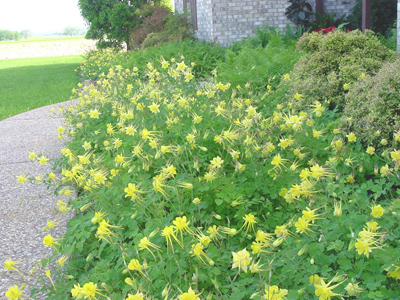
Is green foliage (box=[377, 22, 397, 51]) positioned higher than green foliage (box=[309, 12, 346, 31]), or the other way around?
green foliage (box=[309, 12, 346, 31])

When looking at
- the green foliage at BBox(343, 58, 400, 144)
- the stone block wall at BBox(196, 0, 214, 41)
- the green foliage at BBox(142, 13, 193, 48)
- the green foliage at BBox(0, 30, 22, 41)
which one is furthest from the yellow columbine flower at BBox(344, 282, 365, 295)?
the green foliage at BBox(0, 30, 22, 41)

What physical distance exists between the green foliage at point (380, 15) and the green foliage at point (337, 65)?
21.4 feet

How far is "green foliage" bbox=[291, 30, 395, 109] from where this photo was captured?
457 cm

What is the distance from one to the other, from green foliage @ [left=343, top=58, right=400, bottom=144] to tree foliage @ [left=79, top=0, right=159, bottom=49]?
14555 mm

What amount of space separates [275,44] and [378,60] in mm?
4652

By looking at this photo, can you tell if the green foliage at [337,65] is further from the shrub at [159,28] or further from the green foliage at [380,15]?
the shrub at [159,28]

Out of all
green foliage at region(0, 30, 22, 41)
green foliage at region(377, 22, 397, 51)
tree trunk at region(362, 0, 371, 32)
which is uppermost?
green foliage at region(0, 30, 22, 41)

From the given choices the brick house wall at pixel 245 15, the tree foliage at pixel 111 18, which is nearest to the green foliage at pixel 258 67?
the brick house wall at pixel 245 15

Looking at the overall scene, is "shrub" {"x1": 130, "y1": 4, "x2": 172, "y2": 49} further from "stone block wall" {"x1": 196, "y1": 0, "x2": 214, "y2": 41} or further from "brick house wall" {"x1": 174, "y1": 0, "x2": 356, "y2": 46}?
"brick house wall" {"x1": 174, "y1": 0, "x2": 356, "y2": 46}

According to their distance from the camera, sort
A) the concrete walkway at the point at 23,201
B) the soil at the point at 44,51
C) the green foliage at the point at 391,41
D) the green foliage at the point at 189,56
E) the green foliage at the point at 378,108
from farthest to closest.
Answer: the soil at the point at 44,51 → the green foliage at the point at 189,56 → the green foliage at the point at 391,41 → the green foliage at the point at 378,108 → the concrete walkway at the point at 23,201

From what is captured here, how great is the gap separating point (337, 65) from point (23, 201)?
11.7ft

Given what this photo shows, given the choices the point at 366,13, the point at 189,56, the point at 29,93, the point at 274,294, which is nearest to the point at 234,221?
the point at 274,294

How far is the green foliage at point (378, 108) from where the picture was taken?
3.43m

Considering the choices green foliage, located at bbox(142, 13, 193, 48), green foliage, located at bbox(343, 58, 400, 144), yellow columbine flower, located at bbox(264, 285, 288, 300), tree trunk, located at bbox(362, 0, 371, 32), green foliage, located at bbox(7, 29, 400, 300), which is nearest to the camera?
yellow columbine flower, located at bbox(264, 285, 288, 300)
